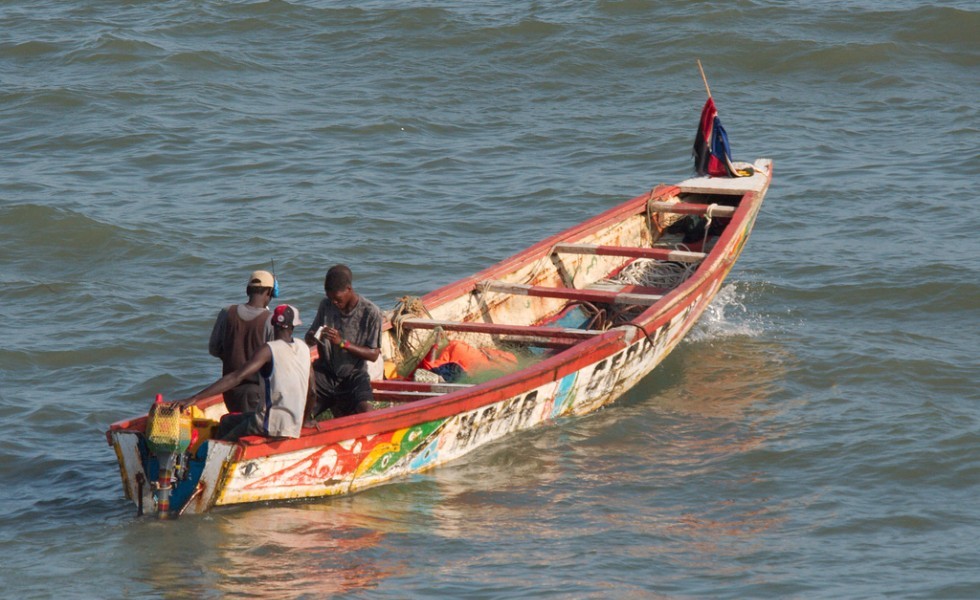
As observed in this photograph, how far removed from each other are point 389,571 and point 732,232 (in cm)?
546

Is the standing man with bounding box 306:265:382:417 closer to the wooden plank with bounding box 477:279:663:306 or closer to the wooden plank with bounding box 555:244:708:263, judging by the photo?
the wooden plank with bounding box 477:279:663:306

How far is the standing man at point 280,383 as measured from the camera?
297 inches

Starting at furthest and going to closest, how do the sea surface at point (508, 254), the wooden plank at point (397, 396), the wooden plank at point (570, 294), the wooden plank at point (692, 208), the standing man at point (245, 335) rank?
the wooden plank at point (692, 208)
the wooden plank at point (570, 294)
the wooden plank at point (397, 396)
the standing man at point (245, 335)
the sea surface at point (508, 254)

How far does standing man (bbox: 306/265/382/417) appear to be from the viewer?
8.21 metres

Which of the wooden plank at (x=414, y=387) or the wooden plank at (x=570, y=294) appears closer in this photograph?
the wooden plank at (x=414, y=387)

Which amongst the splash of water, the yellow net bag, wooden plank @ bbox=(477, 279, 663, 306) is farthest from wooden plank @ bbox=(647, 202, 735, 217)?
the yellow net bag

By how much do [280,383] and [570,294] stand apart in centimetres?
345

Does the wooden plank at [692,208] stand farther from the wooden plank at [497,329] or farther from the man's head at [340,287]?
the man's head at [340,287]

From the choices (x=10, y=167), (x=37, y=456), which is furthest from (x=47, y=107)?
(x=37, y=456)

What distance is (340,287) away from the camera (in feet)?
26.7

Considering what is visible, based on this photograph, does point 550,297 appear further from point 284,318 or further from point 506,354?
point 284,318

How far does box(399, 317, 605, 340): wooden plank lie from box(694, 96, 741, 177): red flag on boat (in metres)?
4.02

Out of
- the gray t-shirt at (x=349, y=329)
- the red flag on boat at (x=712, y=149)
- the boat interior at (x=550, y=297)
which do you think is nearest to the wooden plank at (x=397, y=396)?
the boat interior at (x=550, y=297)

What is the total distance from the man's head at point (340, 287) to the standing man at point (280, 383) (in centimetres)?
56
